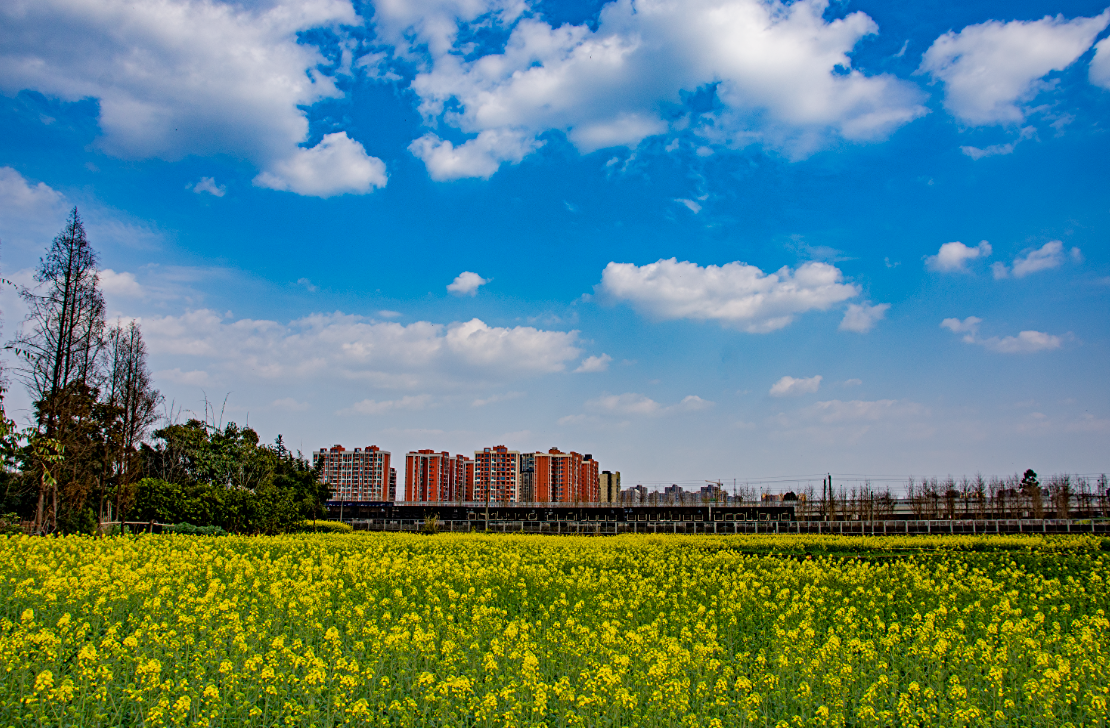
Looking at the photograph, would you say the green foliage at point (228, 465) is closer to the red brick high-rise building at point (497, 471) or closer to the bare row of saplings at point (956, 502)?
the bare row of saplings at point (956, 502)

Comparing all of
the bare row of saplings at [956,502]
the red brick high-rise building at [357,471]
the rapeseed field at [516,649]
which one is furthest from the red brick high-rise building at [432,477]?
the rapeseed field at [516,649]

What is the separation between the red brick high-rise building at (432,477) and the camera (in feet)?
417

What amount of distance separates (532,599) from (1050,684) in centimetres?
680

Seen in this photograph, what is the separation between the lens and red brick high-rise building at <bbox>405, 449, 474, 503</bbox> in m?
127

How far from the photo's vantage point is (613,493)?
505ft

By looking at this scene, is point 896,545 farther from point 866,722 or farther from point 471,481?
point 471,481

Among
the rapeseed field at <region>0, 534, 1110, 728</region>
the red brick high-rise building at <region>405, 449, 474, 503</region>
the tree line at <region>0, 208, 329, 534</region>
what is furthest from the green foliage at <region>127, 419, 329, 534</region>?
the red brick high-rise building at <region>405, 449, 474, 503</region>

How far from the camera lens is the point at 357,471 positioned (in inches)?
5408

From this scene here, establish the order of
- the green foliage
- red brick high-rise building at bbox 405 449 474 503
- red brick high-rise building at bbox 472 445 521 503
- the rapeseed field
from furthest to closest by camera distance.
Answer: red brick high-rise building at bbox 472 445 521 503, red brick high-rise building at bbox 405 449 474 503, the green foliage, the rapeseed field

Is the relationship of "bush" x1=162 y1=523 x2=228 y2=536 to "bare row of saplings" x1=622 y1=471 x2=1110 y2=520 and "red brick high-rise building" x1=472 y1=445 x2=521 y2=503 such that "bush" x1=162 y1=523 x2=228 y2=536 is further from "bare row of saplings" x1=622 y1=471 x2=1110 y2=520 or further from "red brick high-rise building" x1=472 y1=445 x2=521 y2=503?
"red brick high-rise building" x1=472 y1=445 x2=521 y2=503

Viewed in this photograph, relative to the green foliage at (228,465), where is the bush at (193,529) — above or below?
below

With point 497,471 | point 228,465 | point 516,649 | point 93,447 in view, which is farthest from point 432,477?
point 516,649

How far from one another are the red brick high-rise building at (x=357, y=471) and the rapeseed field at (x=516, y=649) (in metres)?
123

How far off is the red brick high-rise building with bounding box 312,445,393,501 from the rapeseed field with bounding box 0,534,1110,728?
403 feet
